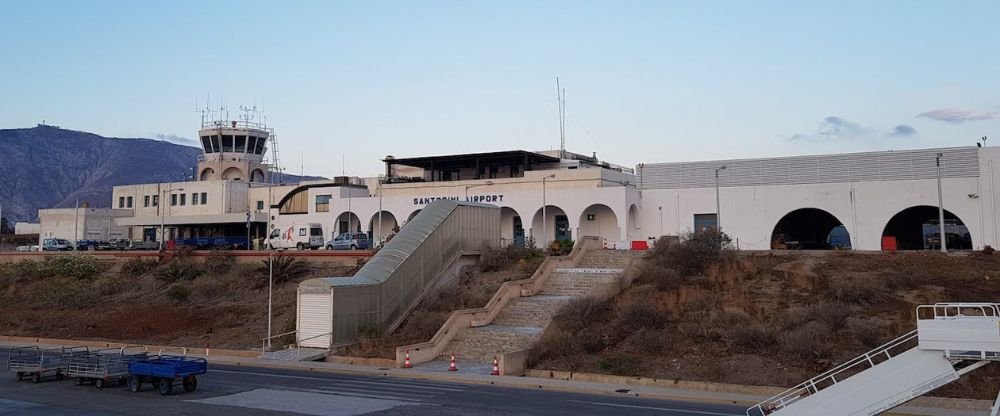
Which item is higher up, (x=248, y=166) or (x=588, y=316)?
(x=248, y=166)

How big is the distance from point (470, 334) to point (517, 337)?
2.33 metres

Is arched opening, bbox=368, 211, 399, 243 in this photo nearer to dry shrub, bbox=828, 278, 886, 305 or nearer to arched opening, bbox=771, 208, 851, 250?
arched opening, bbox=771, 208, 851, 250

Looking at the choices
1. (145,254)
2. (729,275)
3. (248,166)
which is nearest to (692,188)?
(729,275)

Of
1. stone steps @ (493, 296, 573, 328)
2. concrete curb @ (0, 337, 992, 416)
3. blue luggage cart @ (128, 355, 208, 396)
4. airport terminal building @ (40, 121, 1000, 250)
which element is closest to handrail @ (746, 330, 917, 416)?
concrete curb @ (0, 337, 992, 416)

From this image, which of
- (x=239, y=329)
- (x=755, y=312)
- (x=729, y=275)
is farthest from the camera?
(x=239, y=329)

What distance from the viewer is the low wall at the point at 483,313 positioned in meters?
30.6

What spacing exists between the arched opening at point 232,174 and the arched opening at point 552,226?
142 feet

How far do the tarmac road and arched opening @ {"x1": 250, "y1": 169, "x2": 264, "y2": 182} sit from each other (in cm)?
6421

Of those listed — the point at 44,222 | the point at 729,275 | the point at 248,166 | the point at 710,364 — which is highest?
the point at 248,166

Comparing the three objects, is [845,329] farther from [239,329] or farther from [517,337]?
[239,329]

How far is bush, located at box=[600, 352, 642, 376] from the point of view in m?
25.9

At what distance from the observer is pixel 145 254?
5834 cm

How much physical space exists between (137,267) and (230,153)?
Result: 35689 mm

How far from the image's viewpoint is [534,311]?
35562 mm
